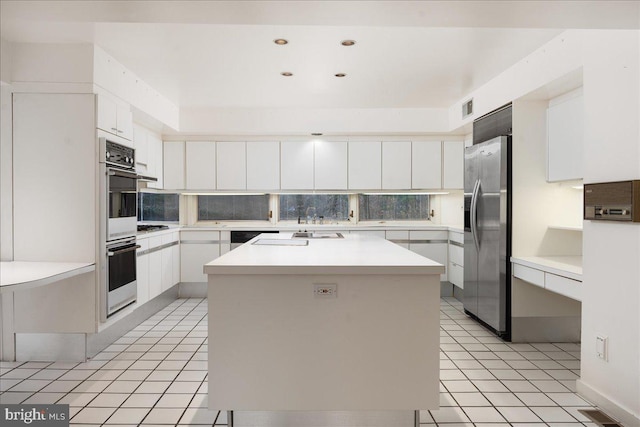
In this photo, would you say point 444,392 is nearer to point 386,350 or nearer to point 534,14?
point 386,350

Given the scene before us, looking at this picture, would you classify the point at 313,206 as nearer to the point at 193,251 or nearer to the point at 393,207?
the point at 393,207

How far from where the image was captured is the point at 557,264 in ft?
11.3

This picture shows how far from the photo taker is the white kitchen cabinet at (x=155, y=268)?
475 cm

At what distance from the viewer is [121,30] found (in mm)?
3164

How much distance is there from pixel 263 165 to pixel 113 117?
2.53 meters

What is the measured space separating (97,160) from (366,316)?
2462 millimetres

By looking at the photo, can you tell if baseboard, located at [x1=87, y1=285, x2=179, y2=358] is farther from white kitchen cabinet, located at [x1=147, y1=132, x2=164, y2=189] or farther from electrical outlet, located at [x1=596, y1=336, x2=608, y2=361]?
electrical outlet, located at [x1=596, y1=336, x2=608, y2=361]

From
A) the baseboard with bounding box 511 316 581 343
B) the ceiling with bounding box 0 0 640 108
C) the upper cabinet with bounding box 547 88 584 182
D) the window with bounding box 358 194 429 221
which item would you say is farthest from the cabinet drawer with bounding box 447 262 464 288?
the ceiling with bounding box 0 0 640 108

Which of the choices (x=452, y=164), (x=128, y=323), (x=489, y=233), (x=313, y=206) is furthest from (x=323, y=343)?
(x=452, y=164)

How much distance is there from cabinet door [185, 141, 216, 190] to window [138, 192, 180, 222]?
0.50 metres

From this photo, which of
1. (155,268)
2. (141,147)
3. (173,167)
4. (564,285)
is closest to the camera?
(564,285)

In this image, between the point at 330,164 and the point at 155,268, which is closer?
the point at 155,268

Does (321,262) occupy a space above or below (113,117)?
below
